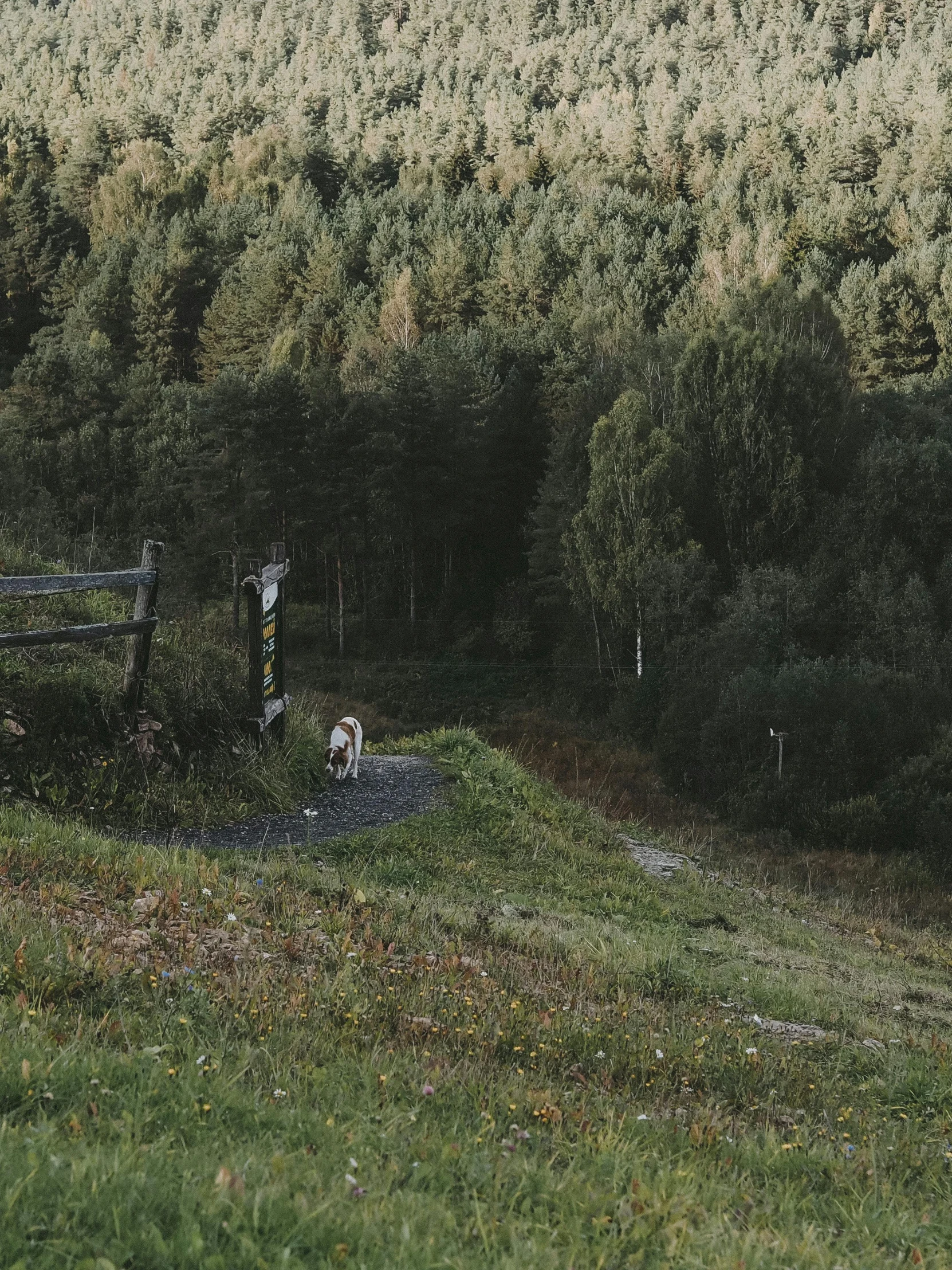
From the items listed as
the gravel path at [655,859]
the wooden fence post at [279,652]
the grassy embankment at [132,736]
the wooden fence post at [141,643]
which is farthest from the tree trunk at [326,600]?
the wooden fence post at [141,643]

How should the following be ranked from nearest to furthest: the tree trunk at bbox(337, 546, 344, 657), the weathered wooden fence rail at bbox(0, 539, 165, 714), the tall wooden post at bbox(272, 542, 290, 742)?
the weathered wooden fence rail at bbox(0, 539, 165, 714)
the tall wooden post at bbox(272, 542, 290, 742)
the tree trunk at bbox(337, 546, 344, 657)

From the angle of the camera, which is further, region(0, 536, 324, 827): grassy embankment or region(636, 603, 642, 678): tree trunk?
region(636, 603, 642, 678): tree trunk

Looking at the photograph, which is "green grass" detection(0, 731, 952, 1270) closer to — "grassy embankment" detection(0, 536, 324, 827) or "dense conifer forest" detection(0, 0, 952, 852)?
"grassy embankment" detection(0, 536, 324, 827)

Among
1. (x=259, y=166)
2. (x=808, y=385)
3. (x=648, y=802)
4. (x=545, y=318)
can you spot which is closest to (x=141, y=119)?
(x=259, y=166)

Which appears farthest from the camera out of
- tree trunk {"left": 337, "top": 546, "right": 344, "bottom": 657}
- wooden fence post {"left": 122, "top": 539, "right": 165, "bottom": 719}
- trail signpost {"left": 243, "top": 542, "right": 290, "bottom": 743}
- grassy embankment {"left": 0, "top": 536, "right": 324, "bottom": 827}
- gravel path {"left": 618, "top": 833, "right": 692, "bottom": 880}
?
tree trunk {"left": 337, "top": 546, "right": 344, "bottom": 657}

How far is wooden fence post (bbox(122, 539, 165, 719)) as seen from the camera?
11.0 m

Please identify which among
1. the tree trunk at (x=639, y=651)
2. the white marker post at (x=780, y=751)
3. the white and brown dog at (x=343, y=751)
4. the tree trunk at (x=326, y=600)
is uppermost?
the tree trunk at (x=326, y=600)

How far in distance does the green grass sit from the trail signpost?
3.94 meters

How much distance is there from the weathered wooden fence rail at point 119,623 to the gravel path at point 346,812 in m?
1.79

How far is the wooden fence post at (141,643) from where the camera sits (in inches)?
435

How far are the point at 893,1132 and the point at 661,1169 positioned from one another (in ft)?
6.44

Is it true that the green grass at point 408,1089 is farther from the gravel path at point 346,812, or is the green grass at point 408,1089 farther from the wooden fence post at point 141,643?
the wooden fence post at point 141,643

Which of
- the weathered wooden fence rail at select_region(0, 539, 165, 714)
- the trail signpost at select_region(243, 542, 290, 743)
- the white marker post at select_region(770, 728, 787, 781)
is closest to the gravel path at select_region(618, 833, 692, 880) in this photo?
the trail signpost at select_region(243, 542, 290, 743)

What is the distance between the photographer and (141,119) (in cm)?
12319
